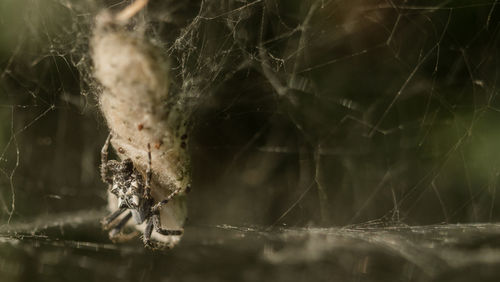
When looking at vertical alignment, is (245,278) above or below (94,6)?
below

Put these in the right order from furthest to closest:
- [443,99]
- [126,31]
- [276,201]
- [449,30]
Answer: [276,201] < [443,99] < [449,30] < [126,31]

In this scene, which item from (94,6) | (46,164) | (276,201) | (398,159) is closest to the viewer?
(94,6)

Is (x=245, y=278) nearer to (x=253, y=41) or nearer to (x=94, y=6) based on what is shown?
(x=253, y=41)

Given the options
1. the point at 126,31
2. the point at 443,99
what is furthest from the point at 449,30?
the point at 126,31

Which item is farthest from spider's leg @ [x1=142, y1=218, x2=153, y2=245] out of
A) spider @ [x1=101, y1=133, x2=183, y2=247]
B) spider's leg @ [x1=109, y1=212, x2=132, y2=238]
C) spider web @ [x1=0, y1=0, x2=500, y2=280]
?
spider web @ [x1=0, y1=0, x2=500, y2=280]

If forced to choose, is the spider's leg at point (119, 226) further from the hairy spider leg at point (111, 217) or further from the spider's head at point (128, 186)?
the spider's head at point (128, 186)

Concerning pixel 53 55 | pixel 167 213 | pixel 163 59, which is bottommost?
pixel 167 213

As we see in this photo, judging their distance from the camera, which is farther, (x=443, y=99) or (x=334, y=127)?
(x=334, y=127)

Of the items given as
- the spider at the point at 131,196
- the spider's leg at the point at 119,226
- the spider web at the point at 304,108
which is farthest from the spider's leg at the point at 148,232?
the spider web at the point at 304,108
